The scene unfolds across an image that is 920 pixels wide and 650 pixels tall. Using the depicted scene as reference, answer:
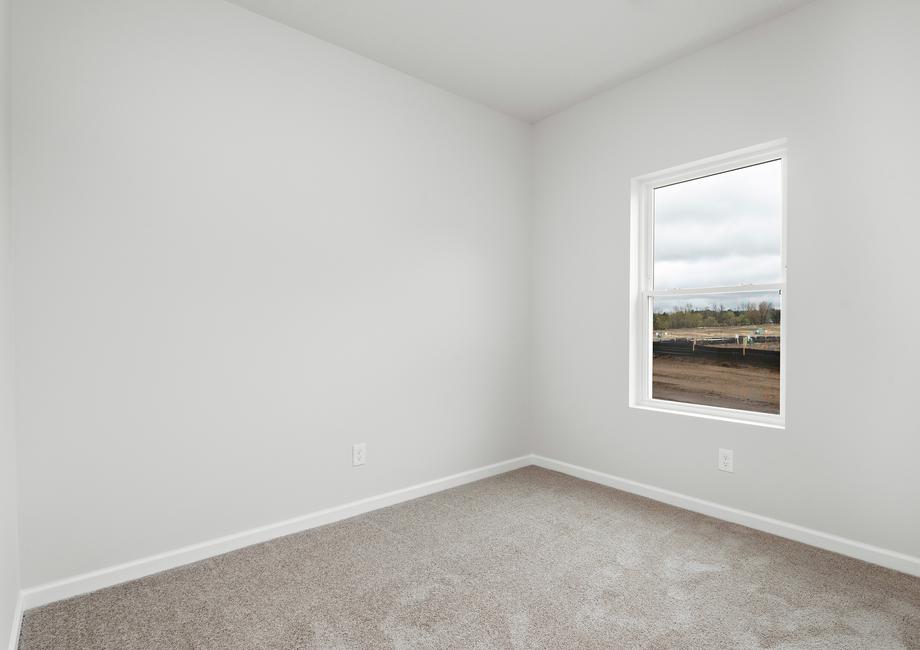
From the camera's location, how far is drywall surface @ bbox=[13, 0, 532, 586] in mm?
1983

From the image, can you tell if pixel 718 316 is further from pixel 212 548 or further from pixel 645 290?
pixel 212 548

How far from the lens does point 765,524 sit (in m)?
2.60

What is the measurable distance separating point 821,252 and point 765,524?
1.39 metres

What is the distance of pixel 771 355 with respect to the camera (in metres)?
2.73

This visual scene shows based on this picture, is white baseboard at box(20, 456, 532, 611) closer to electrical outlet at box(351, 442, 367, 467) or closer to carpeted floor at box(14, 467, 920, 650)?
carpeted floor at box(14, 467, 920, 650)

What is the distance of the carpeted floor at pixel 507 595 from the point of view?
1.74 m

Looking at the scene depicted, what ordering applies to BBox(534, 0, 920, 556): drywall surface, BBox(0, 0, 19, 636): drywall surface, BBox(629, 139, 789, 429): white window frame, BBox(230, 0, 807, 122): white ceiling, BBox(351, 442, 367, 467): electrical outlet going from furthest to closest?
BBox(629, 139, 789, 429): white window frame, BBox(351, 442, 367, 467): electrical outlet, BBox(230, 0, 807, 122): white ceiling, BBox(534, 0, 920, 556): drywall surface, BBox(0, 0, 19, 636): drywall surface

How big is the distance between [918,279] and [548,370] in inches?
83.7

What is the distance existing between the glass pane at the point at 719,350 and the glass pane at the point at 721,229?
0.13m

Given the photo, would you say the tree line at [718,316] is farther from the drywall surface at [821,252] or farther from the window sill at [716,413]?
the window sill at [716,413]

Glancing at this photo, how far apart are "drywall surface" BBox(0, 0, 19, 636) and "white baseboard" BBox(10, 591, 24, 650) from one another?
Result: 0.02m

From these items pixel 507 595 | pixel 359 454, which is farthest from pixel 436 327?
pixel 507 595

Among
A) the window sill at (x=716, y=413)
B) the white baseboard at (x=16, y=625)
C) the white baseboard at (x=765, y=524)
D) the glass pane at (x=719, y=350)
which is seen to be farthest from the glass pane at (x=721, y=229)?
the white baseboard at (x=16, y=625)

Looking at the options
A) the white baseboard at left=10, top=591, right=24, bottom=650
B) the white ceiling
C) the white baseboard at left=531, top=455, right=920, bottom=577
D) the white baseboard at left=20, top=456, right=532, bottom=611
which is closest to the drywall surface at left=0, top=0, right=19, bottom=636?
the white baseboard at left=10, top=591, right=24, bottom=650
